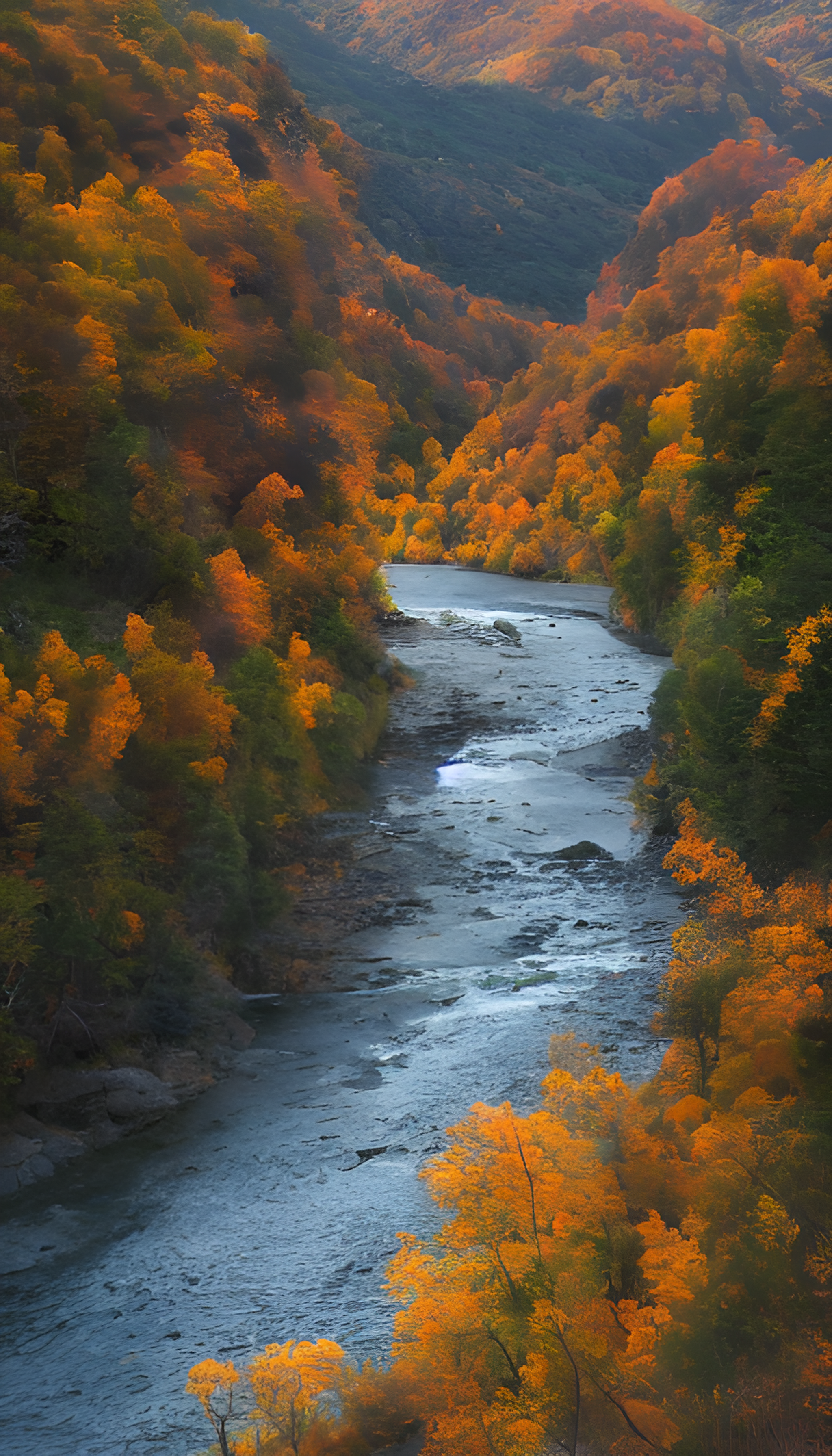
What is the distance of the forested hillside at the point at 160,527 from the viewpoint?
88.6 feet

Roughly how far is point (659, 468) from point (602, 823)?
46.8 m

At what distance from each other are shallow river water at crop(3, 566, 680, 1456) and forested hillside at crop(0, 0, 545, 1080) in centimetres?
312

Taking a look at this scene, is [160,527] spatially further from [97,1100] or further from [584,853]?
[97,1100]

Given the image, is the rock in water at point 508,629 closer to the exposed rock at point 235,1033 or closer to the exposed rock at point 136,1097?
the exposed rock at point 235,1033

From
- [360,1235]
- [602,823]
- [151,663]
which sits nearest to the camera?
[360,1235]

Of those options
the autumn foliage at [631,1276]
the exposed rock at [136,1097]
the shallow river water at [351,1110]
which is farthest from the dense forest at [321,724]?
the shallow river water at [351,1110]

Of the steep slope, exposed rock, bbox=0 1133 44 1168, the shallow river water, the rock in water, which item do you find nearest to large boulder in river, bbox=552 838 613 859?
the shallow river water

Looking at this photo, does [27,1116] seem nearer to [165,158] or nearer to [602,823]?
[602,823]

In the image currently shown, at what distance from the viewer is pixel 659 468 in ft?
273

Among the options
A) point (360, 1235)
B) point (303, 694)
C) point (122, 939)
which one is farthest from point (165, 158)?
point (360, 1235)

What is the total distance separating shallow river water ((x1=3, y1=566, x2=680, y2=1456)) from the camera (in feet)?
56.5

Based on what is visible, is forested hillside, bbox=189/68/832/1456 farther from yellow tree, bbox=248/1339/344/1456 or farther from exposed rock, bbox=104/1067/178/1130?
exposed rock, bbox=104/1067/178/1130

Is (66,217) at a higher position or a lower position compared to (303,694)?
higher

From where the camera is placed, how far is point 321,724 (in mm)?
48688
